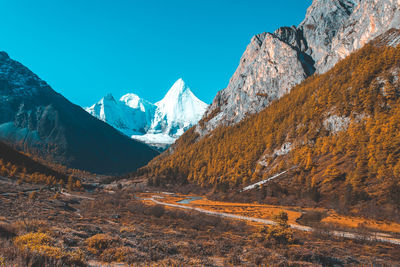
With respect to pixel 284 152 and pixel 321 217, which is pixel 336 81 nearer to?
pixel 284 152

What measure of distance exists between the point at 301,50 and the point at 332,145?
126444 mm

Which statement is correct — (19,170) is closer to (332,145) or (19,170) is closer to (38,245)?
(38,245)

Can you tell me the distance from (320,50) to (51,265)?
181 m

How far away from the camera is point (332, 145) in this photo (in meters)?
67.6

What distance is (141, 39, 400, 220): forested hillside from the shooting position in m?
48.9

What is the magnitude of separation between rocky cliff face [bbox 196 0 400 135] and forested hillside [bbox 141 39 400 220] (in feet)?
92.7

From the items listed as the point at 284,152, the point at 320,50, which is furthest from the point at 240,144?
the point at 320,50

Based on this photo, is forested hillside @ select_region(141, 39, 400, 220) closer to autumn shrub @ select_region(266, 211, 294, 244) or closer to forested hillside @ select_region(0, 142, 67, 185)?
autumn shrub @ select_region(266, 211, 294, 244)

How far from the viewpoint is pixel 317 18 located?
556ft

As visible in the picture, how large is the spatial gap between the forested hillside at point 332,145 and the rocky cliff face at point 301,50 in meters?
28.3

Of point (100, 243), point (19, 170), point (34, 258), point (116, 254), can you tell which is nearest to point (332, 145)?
point (100, 243)

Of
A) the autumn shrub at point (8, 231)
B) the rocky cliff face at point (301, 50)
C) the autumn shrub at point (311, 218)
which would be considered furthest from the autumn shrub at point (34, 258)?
the rocky cliff face at point (301, 50)

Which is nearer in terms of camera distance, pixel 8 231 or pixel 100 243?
pixel 8 231

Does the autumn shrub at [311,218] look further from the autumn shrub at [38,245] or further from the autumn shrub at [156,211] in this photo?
the autumn shrub at [38,245]
